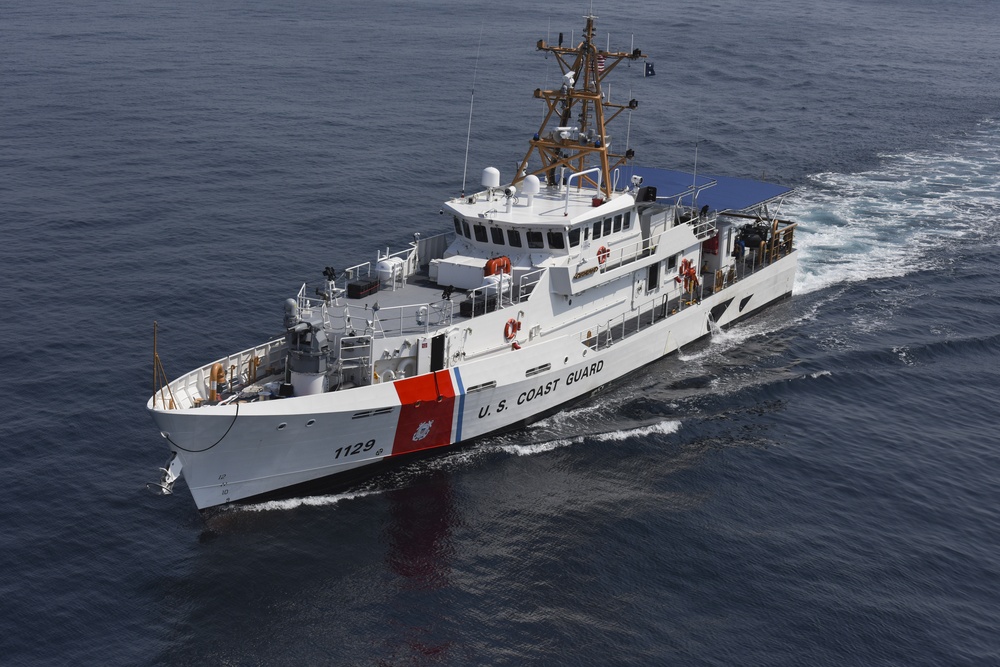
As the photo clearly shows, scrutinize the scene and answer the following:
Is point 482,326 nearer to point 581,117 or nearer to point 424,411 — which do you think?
point 424,411

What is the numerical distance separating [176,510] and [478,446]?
9258mm

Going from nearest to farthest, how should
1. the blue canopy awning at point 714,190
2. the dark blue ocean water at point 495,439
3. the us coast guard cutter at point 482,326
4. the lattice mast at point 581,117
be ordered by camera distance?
the dark blue ocean water at point 495,439 → the us coast guard cutter at point 482,326 → the lattice mast at point 581,117 → the blue canopy awning at point 714,190

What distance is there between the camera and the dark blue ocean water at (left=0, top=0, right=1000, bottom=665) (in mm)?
24953

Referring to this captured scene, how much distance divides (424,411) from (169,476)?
286 inches

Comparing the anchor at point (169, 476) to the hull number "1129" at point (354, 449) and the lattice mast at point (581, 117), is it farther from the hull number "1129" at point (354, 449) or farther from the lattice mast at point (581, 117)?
the lattice mast at point (581, 117)

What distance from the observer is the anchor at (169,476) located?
27422mm

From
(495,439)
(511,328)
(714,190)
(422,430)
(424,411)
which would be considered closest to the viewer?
(424,411)

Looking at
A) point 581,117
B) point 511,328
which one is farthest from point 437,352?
point 581,117

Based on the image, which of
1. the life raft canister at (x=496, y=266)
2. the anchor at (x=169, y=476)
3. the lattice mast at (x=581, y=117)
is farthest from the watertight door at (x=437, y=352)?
the lattice mast at (x=581, y=117)

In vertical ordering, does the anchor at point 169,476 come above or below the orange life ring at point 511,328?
below

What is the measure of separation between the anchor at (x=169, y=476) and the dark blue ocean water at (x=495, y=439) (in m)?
0.81

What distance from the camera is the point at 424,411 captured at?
101 feet

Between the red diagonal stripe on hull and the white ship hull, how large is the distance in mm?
32

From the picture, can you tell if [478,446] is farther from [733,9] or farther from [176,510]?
[733,9]
